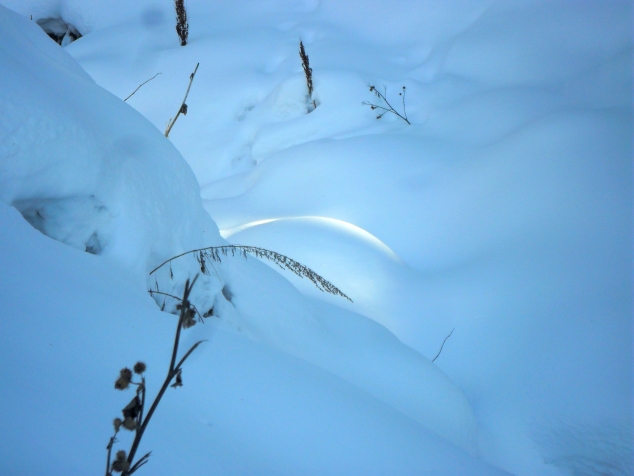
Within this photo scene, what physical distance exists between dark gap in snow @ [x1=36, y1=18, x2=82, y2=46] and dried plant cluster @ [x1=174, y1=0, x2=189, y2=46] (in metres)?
2.48

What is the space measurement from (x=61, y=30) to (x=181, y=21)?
2957mm

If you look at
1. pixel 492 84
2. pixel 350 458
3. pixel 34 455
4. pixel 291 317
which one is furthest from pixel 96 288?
pixel 492 84

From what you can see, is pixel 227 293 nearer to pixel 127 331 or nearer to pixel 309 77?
pixel 127 331

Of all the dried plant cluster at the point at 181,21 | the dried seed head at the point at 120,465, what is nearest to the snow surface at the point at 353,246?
the dried seed head at the point at 120,465

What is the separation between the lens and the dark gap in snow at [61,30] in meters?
7.99

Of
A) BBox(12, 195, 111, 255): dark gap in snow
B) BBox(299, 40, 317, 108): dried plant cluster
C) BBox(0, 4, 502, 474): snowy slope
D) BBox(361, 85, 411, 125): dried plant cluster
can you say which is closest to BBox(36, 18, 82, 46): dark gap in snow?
BBox(299, 40, 317, 108): dried plant cluster

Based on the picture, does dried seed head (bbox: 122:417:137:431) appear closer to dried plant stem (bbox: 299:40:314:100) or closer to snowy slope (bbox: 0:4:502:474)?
snowy slope (bbox: 0:4:502:474)

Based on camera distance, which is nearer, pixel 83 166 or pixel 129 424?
pixel 129 424

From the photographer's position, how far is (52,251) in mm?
1049

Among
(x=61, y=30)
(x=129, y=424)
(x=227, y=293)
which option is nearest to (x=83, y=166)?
(x=227, y=293)

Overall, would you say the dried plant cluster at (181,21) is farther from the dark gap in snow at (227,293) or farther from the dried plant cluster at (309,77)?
the dark gap in snow at (227,293)

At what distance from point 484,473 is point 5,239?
1.14 metres

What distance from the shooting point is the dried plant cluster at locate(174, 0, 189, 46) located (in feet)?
21.8

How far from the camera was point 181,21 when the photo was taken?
6.72m
